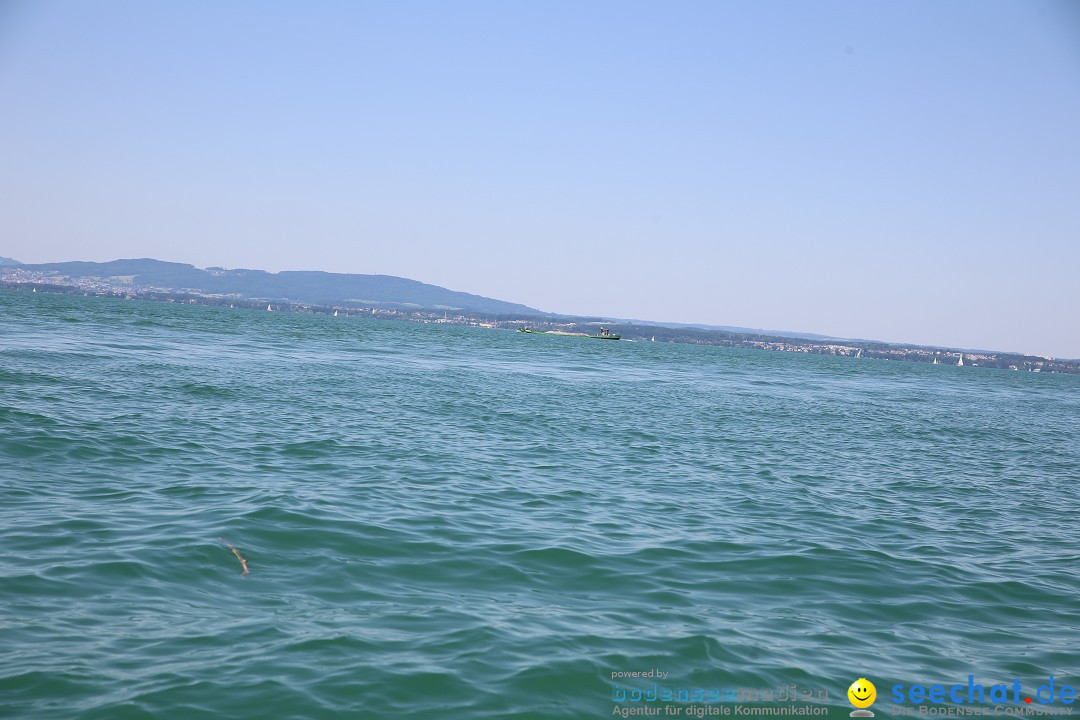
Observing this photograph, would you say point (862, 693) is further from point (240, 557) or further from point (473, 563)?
point (240, 557)

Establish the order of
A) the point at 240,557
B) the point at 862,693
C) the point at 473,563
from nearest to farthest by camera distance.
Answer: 1. the point at 862,693
2. the point at 240,557
3. the point at 473,563

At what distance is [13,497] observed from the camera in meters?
13.0

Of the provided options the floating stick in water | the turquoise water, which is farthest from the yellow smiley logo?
the floating stick in water

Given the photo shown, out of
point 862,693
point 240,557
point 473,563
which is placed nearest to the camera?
point 862,693

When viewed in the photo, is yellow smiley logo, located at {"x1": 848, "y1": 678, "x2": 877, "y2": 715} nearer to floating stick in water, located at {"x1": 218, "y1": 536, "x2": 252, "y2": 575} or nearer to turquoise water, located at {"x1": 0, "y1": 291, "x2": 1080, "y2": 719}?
turquoise water, located at {"x1": 0, "y1": 291, "x2": 1080, "y2": 719}

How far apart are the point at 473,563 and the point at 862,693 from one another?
5.47m

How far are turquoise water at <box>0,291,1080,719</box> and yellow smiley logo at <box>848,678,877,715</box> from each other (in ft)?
0.40

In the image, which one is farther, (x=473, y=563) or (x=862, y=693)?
(x=473, y=563)

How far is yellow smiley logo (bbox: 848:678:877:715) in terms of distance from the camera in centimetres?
770

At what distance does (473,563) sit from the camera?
1122 cm

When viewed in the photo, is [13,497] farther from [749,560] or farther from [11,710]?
[749,560]

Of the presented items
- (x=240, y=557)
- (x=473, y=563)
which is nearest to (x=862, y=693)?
(x=473, y=563)

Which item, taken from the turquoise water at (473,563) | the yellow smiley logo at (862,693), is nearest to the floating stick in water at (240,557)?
the turquoise water at (473,563)

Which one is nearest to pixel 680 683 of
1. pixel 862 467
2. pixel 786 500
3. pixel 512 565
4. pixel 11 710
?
pixel 512 565
